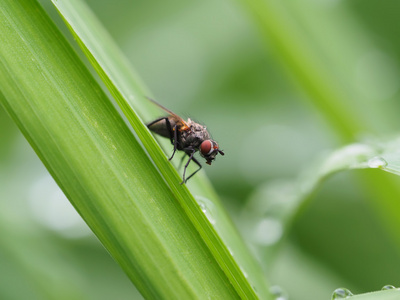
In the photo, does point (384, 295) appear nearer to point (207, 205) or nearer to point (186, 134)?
point (207, 205)

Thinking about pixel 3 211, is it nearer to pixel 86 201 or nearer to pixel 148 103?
pixel 148 103

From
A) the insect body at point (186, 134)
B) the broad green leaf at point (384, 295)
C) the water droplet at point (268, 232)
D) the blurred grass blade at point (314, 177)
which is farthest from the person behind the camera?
the insect body at point (186, 134)

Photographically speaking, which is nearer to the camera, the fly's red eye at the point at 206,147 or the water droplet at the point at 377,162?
the water droplet at the point at 377,162

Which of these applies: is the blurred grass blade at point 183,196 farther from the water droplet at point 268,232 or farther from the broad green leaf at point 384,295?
the water droplet at point 268,232

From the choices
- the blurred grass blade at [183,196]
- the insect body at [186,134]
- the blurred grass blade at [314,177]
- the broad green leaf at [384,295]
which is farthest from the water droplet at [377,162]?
the insect body at [186,134]

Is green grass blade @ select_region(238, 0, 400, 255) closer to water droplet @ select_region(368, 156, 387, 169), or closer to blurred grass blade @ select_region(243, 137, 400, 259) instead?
blurred grass blade @ select_region(243, 137, 400, 259)

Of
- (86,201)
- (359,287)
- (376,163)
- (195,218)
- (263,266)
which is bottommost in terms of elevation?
(359,287)

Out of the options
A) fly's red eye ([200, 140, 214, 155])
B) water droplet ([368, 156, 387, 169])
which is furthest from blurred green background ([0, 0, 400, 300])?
water droplet ([368, 156, 387, 169])

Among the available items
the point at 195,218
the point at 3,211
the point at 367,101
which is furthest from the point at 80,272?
the point at 367,101
